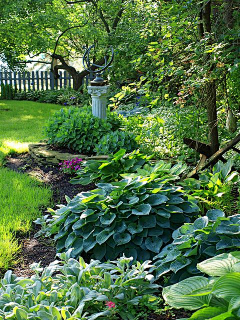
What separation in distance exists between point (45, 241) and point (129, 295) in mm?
1243

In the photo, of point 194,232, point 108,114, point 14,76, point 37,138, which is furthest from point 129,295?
point 14,76

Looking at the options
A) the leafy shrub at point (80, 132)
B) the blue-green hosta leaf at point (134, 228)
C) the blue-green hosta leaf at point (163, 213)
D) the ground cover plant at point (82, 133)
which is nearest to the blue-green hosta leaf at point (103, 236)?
the blue-green hosta leaf at point (134, 228)

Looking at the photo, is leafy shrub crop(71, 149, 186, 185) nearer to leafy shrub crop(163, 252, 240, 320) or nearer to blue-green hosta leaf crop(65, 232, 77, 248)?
blue-green hosta leaf crop(65, 232, 77, 248)

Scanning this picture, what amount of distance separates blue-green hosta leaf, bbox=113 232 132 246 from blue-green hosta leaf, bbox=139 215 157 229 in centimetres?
15

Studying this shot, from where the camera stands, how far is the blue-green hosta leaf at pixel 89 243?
8.93ft

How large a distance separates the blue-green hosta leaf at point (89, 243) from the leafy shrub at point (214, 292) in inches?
36.4

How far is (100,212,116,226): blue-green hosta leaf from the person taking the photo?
269cm

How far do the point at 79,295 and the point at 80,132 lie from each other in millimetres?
3702

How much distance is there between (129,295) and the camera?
2.24 metres

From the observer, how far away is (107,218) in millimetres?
2760

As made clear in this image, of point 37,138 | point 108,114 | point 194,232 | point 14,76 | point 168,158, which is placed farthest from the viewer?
point 14,76

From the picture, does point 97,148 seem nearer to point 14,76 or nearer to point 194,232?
point 194,232

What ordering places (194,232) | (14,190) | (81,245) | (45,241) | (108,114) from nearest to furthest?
(194,232), (81,245), (45,241), (14,190), (108,114)

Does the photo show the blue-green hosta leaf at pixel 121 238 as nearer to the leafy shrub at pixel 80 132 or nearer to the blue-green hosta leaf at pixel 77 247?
the blue-green hosta leaf at pixel 77 247
